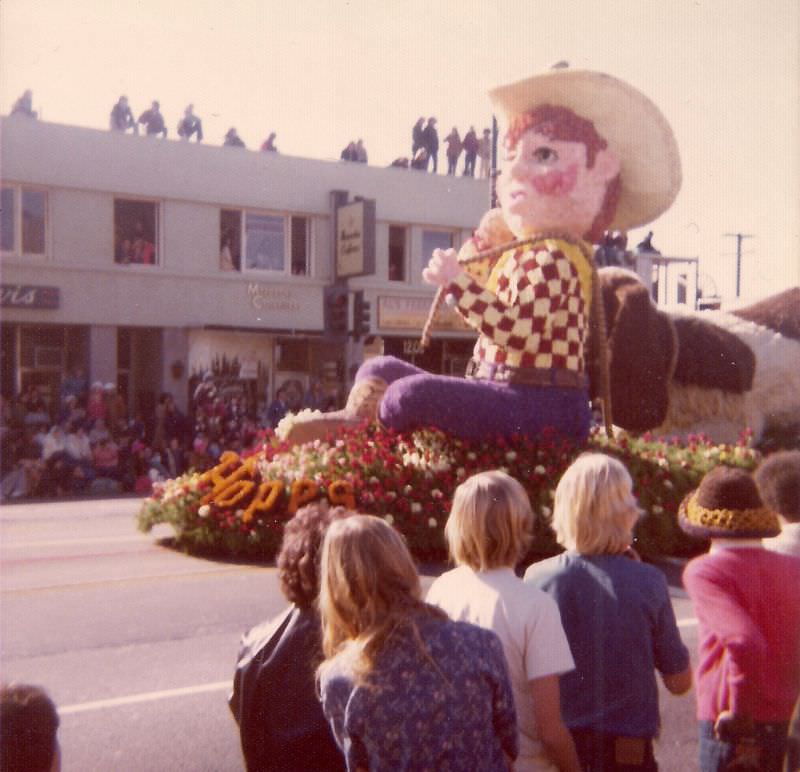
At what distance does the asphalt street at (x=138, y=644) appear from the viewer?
4715 mm

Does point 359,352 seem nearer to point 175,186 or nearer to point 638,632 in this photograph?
point 175,186

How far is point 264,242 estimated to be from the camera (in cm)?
2377

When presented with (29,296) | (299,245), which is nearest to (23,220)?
(29,296)

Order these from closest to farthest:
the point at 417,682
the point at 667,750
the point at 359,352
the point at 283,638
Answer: the point at 417,682, the point at 283,638, the point at 667,750, the point at 359,352

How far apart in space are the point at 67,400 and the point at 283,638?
16701 millimetres

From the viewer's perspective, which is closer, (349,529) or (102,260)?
(349,529)

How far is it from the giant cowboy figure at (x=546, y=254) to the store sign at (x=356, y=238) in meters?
13.5

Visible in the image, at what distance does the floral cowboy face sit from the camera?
8.33 metres

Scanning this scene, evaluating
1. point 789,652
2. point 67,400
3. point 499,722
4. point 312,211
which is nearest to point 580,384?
point 789,652

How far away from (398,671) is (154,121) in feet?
65.9

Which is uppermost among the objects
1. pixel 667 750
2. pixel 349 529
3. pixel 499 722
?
pixel 349 529

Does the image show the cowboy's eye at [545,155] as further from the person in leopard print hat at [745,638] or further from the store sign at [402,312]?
the store sign at [402,312]

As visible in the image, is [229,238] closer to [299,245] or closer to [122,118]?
[299,245]

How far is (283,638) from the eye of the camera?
290cm
